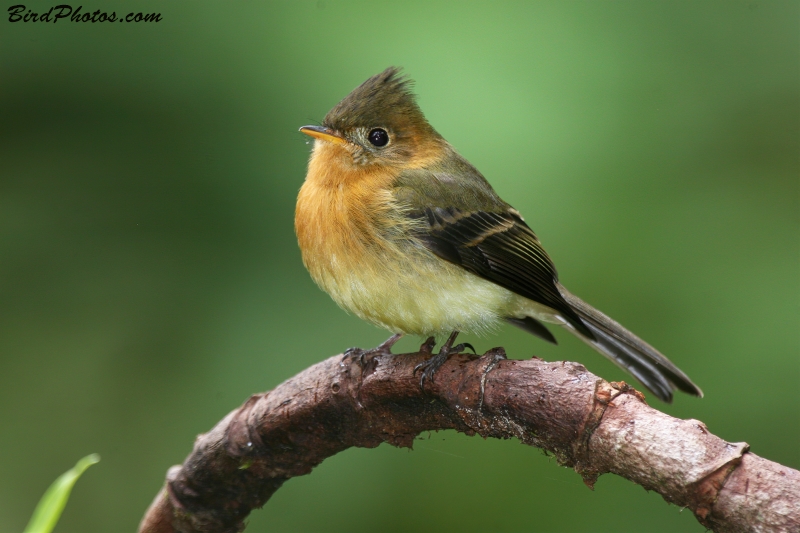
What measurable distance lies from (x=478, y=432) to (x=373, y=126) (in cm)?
157

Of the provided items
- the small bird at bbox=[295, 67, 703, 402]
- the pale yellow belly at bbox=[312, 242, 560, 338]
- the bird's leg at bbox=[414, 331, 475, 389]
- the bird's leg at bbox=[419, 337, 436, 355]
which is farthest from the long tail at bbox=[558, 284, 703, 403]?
the bird's leg at bbox=[419, 337, 436, 355]

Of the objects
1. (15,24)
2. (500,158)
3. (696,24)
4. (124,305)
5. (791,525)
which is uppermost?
(15,24)

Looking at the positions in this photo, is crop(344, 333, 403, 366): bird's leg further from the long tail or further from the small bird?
the long tail

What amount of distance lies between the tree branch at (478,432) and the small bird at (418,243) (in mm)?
344

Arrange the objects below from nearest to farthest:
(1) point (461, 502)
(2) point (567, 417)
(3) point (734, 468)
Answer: (3) point (734, 468) < (2) point (567, 417) < (1) point (461, 502)

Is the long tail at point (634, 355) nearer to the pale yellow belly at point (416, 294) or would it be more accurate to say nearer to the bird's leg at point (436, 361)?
the pale yellow belly at point (416, 294)

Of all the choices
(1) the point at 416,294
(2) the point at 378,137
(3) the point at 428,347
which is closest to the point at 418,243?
(1) the point at 416,294

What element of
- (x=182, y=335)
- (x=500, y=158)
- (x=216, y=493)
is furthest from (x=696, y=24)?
(x=216, y=493)

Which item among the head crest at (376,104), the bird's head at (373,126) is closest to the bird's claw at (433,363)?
the bird's head at (373,126)

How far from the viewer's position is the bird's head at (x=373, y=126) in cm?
348

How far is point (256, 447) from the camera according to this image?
105 inches

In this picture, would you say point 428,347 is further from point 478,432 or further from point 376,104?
point 376,104

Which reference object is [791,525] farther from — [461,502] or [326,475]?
[326,475]

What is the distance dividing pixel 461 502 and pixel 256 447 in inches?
68.2
